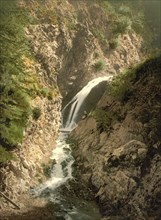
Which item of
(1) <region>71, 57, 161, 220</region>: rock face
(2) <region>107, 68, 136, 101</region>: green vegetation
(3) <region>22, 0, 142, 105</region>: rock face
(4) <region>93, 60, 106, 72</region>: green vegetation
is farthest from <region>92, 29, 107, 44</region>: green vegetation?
(1) <region>71, 57, 161, 220</region>: rock face

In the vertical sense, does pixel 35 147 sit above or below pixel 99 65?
below

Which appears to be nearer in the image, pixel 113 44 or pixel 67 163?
pixel 67 163

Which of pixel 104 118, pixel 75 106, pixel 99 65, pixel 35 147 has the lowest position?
pixel 35 147

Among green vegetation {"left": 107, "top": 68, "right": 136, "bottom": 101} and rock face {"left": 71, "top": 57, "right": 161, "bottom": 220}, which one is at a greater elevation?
green vegetation {"left": 107, "top": 68, "right": 136, "bottom": 101}

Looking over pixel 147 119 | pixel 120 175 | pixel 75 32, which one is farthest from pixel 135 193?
pixel 75 32

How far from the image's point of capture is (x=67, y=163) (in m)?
20.7

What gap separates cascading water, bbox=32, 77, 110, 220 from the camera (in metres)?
16.7

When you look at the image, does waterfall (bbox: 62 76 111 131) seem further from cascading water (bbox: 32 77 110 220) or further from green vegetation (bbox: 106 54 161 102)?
green vegetation (bbox: 106 54 161 102)

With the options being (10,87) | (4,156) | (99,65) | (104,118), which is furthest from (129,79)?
(4,156)

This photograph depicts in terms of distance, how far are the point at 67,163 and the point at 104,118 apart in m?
3.38

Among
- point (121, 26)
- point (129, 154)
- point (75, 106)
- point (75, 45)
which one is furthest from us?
point (121, 26)

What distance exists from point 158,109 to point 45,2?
15.8 metres

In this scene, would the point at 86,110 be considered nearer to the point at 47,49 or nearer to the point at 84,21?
the point at 47,49

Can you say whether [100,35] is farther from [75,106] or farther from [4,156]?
[4,156]
